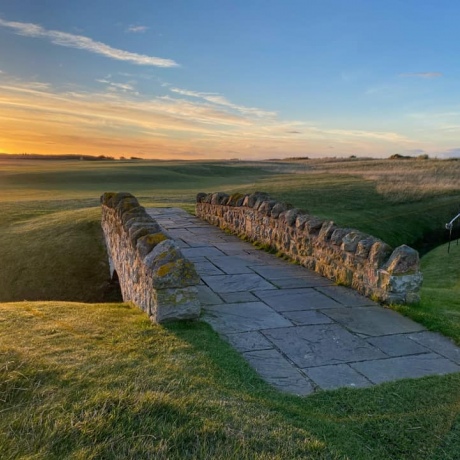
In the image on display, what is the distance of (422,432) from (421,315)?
2.62 metres

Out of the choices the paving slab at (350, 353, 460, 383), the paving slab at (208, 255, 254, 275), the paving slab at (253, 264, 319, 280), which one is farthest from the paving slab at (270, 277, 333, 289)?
the paving slab at (350, 353, 460, 383)

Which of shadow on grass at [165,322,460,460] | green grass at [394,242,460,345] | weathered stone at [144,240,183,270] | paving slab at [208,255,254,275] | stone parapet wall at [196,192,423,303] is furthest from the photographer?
paving slab at [208,255,254,275]

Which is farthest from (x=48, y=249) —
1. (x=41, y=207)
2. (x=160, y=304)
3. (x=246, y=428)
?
(x=246, y=428)

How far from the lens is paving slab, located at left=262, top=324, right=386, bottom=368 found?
14.9 ft

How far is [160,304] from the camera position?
5.09m

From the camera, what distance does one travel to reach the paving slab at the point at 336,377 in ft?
13.1

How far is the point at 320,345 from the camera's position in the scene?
16.0ft

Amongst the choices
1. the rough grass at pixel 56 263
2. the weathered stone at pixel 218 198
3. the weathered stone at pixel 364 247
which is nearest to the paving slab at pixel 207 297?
the weathered stone at pixel 364 247

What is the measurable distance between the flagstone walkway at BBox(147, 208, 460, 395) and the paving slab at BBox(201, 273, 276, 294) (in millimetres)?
15

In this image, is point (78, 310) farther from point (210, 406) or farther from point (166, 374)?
point (210, 406)

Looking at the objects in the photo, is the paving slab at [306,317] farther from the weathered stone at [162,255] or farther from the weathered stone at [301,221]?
the weathered stone at [301,221]

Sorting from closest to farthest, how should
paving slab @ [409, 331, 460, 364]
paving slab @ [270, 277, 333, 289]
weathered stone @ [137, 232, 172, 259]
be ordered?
Result: paving slab @ [409, 331, 460, 364], weathered stone @ [137, 232, 172, 259], paving slab @ [270, 277, 333, 289]

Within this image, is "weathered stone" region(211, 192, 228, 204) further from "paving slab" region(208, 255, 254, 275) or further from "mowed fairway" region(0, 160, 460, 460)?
"mowed fairway" region(0, 160, 460, 460)

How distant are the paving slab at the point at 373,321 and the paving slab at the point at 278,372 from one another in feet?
4.16
